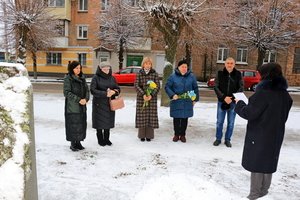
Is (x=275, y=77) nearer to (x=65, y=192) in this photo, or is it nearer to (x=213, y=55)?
(x=65, y=192)

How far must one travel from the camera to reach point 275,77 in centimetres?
350

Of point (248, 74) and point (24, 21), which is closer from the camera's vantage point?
point (24, 21)

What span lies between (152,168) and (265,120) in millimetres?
2060

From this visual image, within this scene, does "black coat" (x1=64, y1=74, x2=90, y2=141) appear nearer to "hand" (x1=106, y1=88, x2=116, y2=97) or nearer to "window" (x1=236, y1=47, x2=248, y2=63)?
"hand" (x1=106, y1=88, x2=116, y2=97)

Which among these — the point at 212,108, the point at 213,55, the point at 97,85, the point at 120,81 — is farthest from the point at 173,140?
the point at 213,55

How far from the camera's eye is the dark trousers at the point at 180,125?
6.48 metres

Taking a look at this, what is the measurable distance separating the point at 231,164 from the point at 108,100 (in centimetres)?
244

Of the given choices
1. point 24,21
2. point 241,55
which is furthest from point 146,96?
point 241,55

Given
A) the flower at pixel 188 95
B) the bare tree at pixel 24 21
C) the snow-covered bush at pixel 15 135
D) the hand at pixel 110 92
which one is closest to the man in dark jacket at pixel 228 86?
the flower at pixel 188 95

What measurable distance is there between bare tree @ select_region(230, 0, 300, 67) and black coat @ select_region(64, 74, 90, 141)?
19251mm

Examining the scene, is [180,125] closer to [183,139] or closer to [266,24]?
[183,139]

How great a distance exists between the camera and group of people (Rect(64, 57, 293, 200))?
3535mm

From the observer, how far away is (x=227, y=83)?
241 inches

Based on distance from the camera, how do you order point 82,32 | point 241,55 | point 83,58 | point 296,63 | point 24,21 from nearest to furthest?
point 24,21
point 296,63
point 241,55
point 83,58
point 82,32
